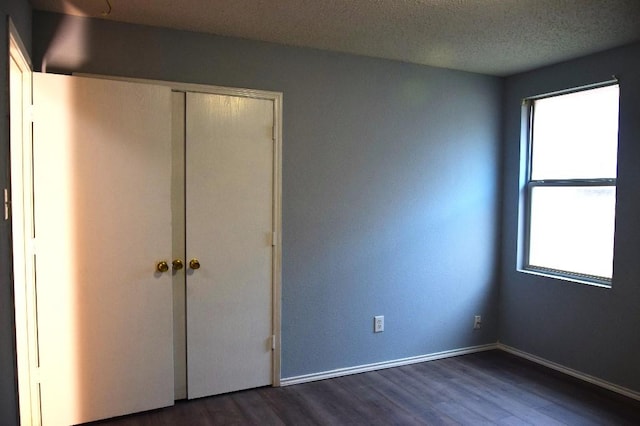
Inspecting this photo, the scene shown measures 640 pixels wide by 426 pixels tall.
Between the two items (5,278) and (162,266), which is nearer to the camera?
(5,278)

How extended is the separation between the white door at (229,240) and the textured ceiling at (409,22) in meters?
0.53

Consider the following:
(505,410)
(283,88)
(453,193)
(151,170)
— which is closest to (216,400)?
(151,170)

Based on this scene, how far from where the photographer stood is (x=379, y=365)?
153 inches

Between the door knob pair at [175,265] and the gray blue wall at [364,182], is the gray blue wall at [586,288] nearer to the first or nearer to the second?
the gray blue wall at [364,182]

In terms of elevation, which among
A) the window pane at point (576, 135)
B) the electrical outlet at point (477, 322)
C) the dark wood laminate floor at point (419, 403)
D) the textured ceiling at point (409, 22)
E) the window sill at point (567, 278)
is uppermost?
the textured ceiling at point (409, 22)

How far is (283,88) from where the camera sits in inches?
136

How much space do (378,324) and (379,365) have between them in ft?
1.13

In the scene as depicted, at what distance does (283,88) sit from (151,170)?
1135mm

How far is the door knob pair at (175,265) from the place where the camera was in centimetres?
300

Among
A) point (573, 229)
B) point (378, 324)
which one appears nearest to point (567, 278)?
point (573, 229)

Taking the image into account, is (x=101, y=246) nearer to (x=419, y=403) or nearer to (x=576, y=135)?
(x=419, y=403)

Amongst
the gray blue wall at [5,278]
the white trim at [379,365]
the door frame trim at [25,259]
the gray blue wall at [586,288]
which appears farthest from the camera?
the white trim at [379,365]

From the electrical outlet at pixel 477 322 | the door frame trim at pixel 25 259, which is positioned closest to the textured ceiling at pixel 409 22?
the door frame trim at pixel 25 259

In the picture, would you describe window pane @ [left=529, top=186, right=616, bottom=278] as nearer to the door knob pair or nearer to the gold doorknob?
the door knob pair
